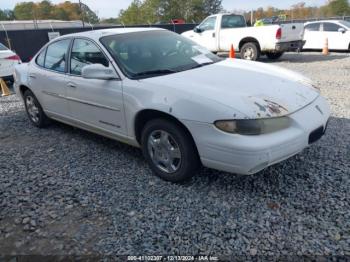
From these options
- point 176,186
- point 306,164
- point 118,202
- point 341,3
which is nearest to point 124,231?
point 118,202

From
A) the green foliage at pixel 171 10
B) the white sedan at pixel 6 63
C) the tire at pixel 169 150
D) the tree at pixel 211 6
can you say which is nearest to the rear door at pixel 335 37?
the white sedan at pixel 6 63

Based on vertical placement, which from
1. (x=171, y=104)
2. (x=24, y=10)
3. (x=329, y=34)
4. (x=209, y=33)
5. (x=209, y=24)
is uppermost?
(x=24, y=10)

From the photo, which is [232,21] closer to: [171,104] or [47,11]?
[171,104]

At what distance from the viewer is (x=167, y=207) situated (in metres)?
3.03

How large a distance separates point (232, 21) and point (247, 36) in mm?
1336

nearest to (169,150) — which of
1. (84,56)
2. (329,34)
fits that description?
(84,56)

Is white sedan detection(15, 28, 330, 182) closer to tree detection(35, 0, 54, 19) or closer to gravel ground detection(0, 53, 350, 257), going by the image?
gravel ground detection(0, 53, 350, 257)

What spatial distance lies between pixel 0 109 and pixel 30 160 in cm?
369

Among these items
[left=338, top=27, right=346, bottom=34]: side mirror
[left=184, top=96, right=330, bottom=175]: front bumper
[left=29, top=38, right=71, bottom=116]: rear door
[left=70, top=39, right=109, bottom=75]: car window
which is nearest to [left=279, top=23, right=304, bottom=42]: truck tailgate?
[left=338, top=27, right=346, bottom=34]: side mirror

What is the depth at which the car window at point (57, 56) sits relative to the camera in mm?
4570

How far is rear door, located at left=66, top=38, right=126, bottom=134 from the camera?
3.70 m

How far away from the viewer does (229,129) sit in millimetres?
2812

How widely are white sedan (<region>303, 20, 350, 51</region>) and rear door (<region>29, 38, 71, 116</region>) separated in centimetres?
1288

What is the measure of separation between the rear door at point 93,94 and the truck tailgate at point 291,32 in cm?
911
